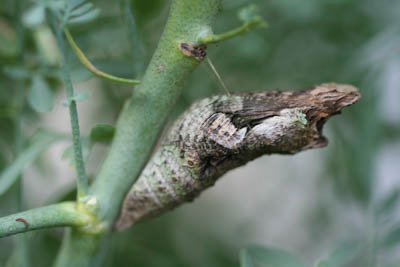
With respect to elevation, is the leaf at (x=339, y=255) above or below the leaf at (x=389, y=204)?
below

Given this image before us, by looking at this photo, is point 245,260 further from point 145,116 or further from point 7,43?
point 7,43

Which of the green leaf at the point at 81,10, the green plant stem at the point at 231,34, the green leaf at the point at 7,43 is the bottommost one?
the green plant stem at the point at 231,34

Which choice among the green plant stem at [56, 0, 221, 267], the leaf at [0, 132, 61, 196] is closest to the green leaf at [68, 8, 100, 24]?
the green plant stem at [56, 0, 221, 267]

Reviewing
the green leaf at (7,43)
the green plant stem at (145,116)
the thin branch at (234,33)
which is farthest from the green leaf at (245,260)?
the green leaf at (7,43)

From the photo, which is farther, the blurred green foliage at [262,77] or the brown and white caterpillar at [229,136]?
the blurred green foliage at [262,77]

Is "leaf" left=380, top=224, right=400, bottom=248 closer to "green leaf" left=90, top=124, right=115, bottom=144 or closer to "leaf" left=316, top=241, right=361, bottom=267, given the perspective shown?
"leaf" left=316, top=241, right=361, bottom=267

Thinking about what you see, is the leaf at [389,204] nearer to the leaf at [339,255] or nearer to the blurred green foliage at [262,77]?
the blurred green foliage at [262,77]

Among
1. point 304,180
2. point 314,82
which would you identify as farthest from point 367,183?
point 304,180
